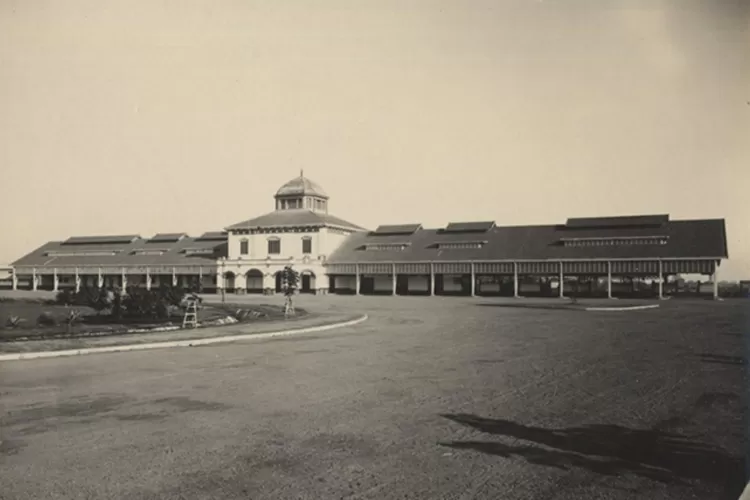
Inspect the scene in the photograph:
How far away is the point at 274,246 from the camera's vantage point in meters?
56.5

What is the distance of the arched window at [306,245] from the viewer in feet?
180

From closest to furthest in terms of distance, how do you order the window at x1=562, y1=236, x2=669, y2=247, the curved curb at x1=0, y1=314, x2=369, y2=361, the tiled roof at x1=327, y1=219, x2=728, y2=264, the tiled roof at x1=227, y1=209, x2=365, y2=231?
1. the curved curb at x1=0, y1=314, x2=369, y2=361
2. the tiled roof at x1=327, y1=219, x2=728, y2=264
3. the window at x1=562, y1=236, x2=669, y2=247
4. the tiled roof at x1=227, y1=209, x2=365, y2=231

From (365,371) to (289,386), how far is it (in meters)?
1.84

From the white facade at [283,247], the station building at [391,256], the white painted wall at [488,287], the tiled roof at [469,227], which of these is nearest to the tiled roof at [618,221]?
the station building at [391,256]

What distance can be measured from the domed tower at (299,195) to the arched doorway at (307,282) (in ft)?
25.9

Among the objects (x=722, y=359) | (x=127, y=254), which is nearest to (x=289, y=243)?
(x=127, y=254)

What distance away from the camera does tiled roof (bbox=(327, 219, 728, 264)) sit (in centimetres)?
4178

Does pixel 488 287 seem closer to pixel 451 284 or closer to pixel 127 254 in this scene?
pixel 451 284

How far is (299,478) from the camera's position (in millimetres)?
5449

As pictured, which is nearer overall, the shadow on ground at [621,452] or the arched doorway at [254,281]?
the shadow on ground at [621,452]

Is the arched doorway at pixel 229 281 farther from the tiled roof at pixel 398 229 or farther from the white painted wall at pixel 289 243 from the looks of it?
the tiled roof at pixel 398 229

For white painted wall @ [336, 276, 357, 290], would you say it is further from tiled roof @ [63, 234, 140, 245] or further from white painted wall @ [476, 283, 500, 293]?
tiled roof @ [63, 234, 140, 245]

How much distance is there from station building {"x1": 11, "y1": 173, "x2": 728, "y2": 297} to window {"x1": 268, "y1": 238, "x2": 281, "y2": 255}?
0.30 feet

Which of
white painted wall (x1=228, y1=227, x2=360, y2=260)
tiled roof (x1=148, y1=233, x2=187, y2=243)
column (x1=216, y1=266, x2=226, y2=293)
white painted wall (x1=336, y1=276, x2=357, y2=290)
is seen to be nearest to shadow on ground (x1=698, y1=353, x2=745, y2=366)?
white painted wall (x1=228, y1=227, x2=360, y2=260)
